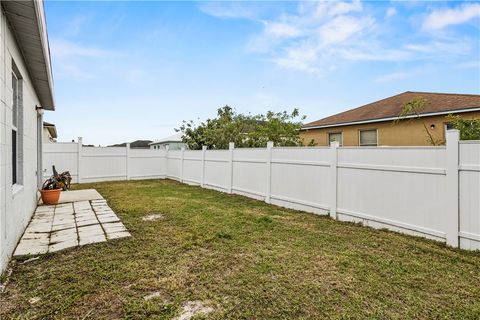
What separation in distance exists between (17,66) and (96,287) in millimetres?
3551

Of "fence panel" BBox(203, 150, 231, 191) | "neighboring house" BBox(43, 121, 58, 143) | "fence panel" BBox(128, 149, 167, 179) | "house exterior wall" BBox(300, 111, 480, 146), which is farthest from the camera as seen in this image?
"neighboring house" BBox(43, 121, 58, 143)

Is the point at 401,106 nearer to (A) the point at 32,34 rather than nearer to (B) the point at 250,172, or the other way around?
(B) the point at 250,172

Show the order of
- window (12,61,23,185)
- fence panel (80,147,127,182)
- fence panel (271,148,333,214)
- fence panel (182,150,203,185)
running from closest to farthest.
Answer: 1. window (12,61,23,185)
2. fence panel (271,148,333,214)
3. fence panel (182,150,203,185)
4. fence panel (80,147,127,182)

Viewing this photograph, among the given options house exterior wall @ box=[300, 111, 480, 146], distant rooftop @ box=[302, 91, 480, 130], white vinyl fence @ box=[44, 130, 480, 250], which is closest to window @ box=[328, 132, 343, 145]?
house exterior wall @ box=[300, 111, 480, 146]

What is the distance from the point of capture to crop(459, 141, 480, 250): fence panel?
3.62 meters

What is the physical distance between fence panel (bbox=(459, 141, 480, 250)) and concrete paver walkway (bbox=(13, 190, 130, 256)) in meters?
5.04

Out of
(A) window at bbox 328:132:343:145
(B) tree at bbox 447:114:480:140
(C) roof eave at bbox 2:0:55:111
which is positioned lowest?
(B) tree at bbox 447:114:480:140

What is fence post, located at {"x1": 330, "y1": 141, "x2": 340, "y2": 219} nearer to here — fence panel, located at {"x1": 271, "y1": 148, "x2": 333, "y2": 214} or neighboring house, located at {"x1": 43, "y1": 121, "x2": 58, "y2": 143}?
fence panel, located at {"x1": 271, "y1": 148, "x2": 333, "y2": 214}

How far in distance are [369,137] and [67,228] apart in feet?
33.0

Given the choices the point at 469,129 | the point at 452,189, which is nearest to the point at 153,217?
the point at 452,189

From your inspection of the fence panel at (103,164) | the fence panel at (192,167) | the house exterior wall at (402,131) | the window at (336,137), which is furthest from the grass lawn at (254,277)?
the fence panel at (103,164)

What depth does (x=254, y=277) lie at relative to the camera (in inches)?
116

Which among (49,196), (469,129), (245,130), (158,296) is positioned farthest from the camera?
(245,130)

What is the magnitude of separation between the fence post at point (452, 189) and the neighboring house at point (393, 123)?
512cm
